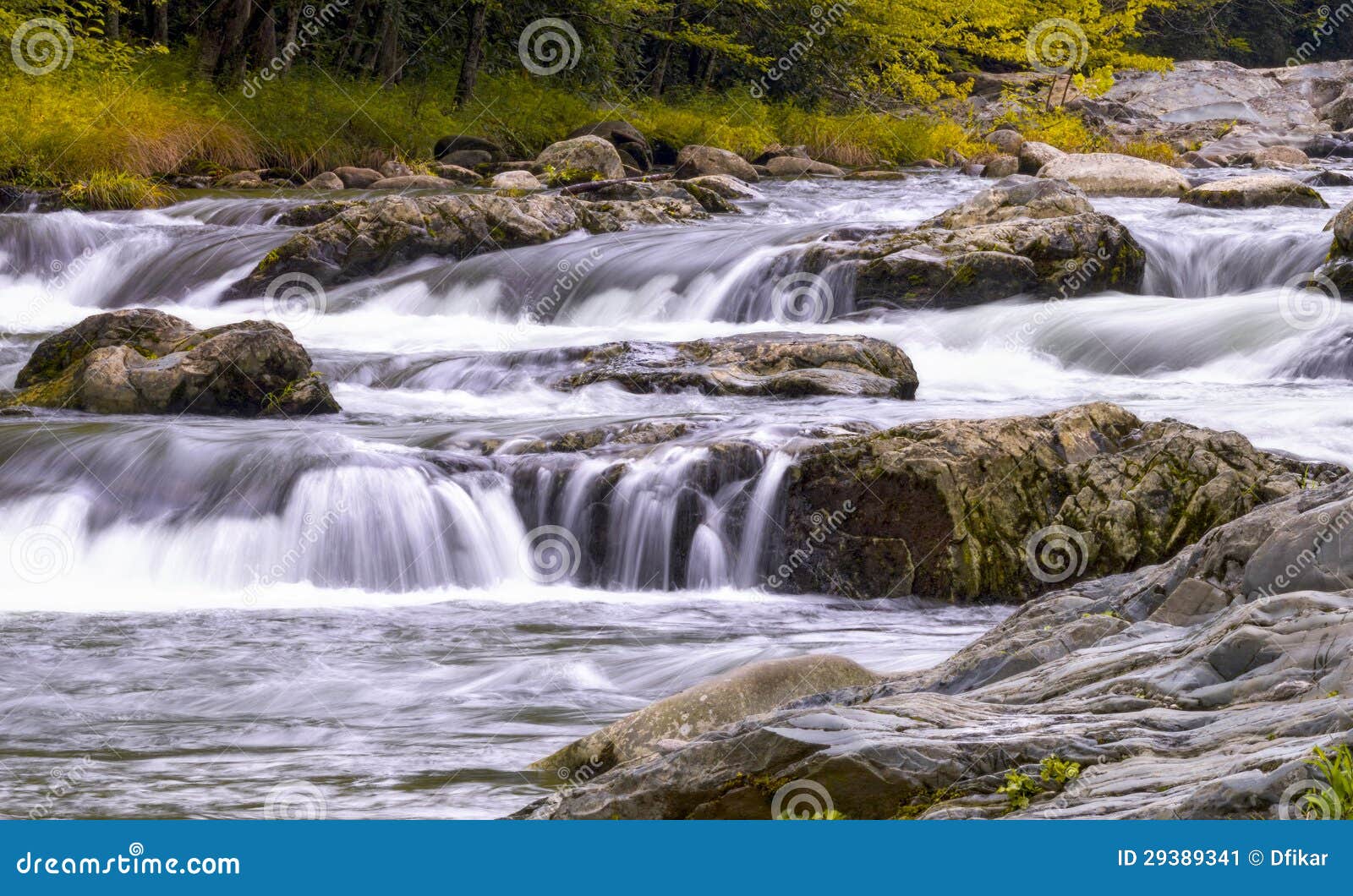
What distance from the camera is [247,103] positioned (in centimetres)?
2556

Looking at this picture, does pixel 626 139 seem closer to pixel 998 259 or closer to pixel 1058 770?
pixel 998 259

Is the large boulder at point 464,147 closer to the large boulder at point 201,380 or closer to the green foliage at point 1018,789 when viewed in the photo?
the large boulder at point 201,380

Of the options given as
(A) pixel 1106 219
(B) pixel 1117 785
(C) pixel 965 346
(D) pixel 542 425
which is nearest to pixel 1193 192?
(A) pixel 1106 219

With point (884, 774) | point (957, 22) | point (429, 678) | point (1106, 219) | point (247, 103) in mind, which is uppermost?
point (957, 22)

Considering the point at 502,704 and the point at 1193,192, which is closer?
the point at 502,704

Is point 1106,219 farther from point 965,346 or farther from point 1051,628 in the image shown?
point 1051,628

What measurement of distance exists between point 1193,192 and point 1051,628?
16.8m

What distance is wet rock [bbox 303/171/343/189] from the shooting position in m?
22.9

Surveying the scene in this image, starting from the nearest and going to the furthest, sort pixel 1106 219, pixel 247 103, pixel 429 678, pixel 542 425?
pixel 429 678 → pixel 542 425 → pixel 1106 219 → pixel 247 103

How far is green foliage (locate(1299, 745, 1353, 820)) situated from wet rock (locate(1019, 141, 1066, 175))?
82.1ft

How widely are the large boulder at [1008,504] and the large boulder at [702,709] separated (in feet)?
9.81

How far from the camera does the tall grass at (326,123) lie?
2173 cm

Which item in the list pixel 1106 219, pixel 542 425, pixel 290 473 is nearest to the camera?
pixel 290 473

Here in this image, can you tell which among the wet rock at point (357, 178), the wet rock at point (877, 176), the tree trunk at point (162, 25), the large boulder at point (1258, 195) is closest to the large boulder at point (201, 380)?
the wet rock at point (357, 178)
